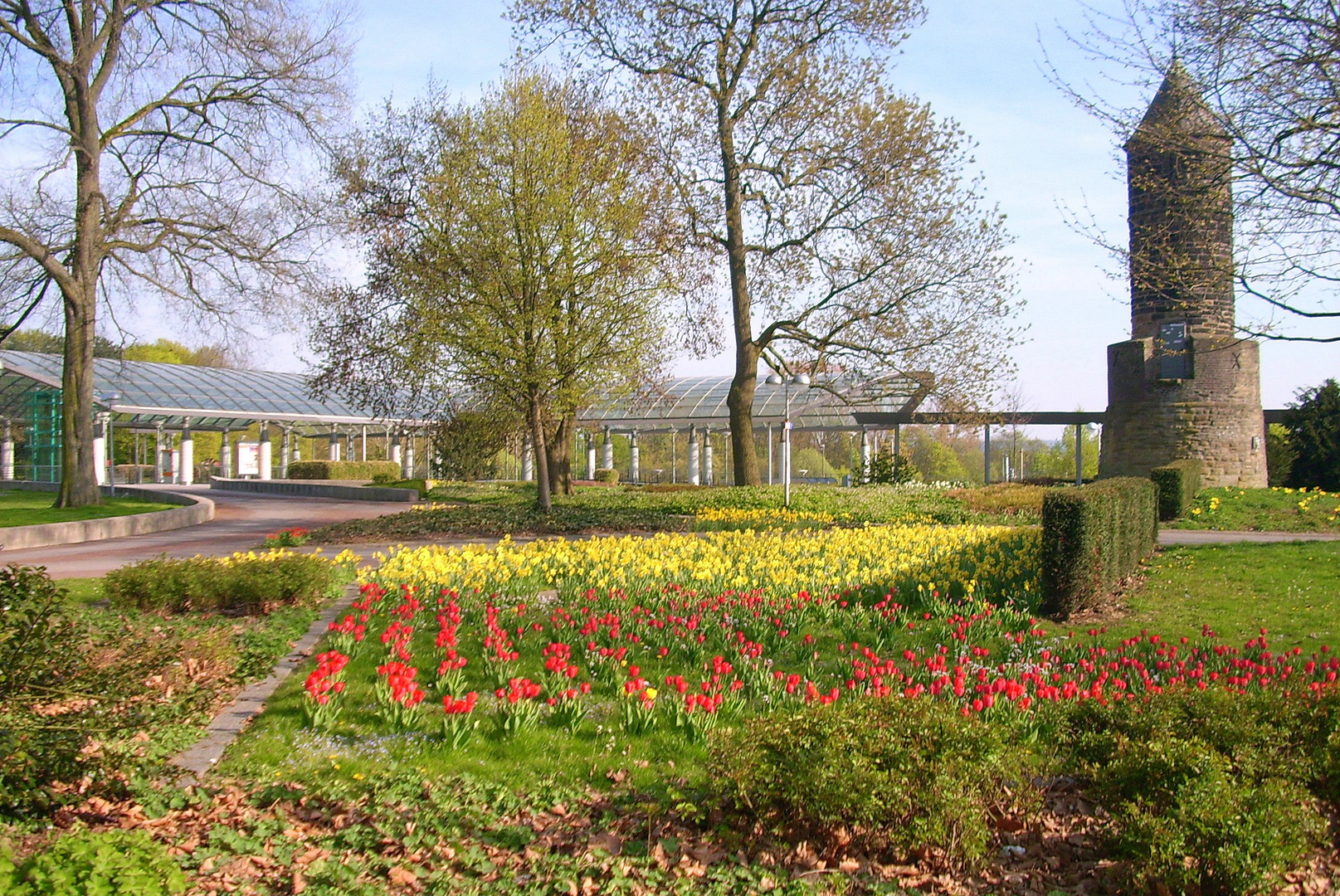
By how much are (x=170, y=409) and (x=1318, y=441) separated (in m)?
39.4

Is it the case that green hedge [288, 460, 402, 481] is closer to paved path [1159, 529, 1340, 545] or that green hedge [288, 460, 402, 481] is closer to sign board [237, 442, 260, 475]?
sign board [237, 442, 260, 475]

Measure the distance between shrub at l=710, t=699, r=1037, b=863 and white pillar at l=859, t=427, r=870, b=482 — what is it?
24046 mm

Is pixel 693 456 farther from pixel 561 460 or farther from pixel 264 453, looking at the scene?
pixel 264 453

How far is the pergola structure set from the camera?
1428 inches

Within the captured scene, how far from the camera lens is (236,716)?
220 inches

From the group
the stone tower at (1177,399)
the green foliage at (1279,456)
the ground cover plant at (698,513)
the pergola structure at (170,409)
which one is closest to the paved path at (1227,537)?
the ground cover plant at (698,513)

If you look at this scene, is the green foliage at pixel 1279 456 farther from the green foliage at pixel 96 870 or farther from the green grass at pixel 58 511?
the green foliage at pixel 96 870

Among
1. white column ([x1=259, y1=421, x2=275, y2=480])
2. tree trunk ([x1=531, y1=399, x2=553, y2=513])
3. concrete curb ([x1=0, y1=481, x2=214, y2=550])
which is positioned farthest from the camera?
white column ([x1=259, y1=421, x2=275, y2=480])

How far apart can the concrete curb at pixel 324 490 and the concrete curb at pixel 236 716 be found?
70.6 ft

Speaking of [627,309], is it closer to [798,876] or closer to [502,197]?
[502,197]

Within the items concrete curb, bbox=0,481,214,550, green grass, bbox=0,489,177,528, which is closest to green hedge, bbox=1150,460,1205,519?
concrete curb, bbox=0,481,214,550

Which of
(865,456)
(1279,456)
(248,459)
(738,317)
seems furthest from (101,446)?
(1279,456)

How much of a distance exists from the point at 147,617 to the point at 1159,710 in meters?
7.52

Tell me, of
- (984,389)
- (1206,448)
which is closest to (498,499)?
(984,389)
